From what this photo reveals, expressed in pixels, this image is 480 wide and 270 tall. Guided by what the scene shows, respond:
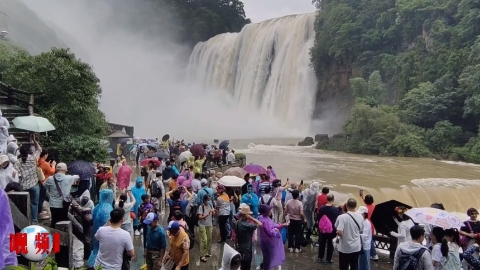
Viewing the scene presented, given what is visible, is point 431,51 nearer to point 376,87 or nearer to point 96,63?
point 376,87

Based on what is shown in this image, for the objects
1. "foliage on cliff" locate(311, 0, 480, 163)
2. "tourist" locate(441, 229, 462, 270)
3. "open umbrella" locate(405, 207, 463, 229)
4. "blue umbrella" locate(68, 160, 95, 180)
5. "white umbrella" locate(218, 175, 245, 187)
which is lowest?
"tourist" locate(441, 229, 462, 270)

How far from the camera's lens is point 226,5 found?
6178cm

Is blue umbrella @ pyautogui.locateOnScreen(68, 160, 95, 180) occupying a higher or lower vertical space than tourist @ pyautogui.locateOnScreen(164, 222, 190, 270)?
higher

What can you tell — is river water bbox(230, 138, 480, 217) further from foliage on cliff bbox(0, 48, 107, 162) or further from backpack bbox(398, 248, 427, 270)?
backpack bbox(398, 248, 427, 270)

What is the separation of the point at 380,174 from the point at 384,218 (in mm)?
13489

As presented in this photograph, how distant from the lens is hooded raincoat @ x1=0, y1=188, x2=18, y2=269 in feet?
8.54

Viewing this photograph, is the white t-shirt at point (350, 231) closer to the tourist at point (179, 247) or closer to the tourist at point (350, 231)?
the tourist at point (350, 231)

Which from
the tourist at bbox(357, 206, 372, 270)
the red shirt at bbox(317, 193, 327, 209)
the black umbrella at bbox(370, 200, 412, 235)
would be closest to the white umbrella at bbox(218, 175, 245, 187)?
the red shirt at bbox(317, 193, 327, 209)

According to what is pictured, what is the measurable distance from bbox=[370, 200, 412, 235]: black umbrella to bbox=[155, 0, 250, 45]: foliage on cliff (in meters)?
54.8

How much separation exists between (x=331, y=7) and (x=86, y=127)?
110 ft

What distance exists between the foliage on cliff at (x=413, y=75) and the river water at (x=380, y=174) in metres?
1.90

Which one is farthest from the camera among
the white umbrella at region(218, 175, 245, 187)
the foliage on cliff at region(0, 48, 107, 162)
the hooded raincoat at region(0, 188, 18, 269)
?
the foliage on cliff at region(0, 48, 107, 162)

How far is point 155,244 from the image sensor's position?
A: 16.4 feet

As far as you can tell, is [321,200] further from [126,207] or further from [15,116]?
[15,116]
